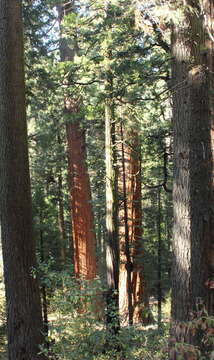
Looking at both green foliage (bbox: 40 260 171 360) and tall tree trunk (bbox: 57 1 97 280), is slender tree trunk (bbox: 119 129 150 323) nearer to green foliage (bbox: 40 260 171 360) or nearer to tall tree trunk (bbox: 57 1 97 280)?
tall tree trunk (bbox: 57 1 97 280)

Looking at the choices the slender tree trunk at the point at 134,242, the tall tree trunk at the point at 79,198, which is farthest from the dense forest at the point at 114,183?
the tall tree trunk at the point at 79,198

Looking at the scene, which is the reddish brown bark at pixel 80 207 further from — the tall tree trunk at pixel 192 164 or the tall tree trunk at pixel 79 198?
the tall tree trunk at pixel 192 164

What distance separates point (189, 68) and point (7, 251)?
3.41m

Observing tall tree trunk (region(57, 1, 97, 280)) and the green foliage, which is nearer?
the green foliage

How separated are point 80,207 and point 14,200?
588 cm

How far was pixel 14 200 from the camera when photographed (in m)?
4.81

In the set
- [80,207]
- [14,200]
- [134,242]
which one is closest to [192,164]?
[14,200]

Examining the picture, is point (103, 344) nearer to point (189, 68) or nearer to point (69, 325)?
point (69, 325)

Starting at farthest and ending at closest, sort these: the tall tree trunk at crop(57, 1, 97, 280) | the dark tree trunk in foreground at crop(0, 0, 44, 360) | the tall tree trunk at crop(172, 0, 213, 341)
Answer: the tall tree trunk at crop(57, 1, 97, 280) < the dark tree trunk in foreground at crop(0, 0, 44, 360) < the tall tree trunk at crop(172, 0, 213, 341)

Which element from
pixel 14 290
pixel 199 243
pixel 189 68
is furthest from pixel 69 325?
pixel 189 68

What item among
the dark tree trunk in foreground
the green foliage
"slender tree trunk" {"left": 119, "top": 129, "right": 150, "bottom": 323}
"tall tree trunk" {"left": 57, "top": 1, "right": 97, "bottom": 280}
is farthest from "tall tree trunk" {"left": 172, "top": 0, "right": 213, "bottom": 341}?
"tall tree trunk" {"left": 57, "top": 1, "right": 97, "bottom": 280}

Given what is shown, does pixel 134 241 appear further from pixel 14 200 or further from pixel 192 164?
pixel 192 164

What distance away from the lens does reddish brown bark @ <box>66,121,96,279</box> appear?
10.6 m

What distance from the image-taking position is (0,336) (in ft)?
30.7
